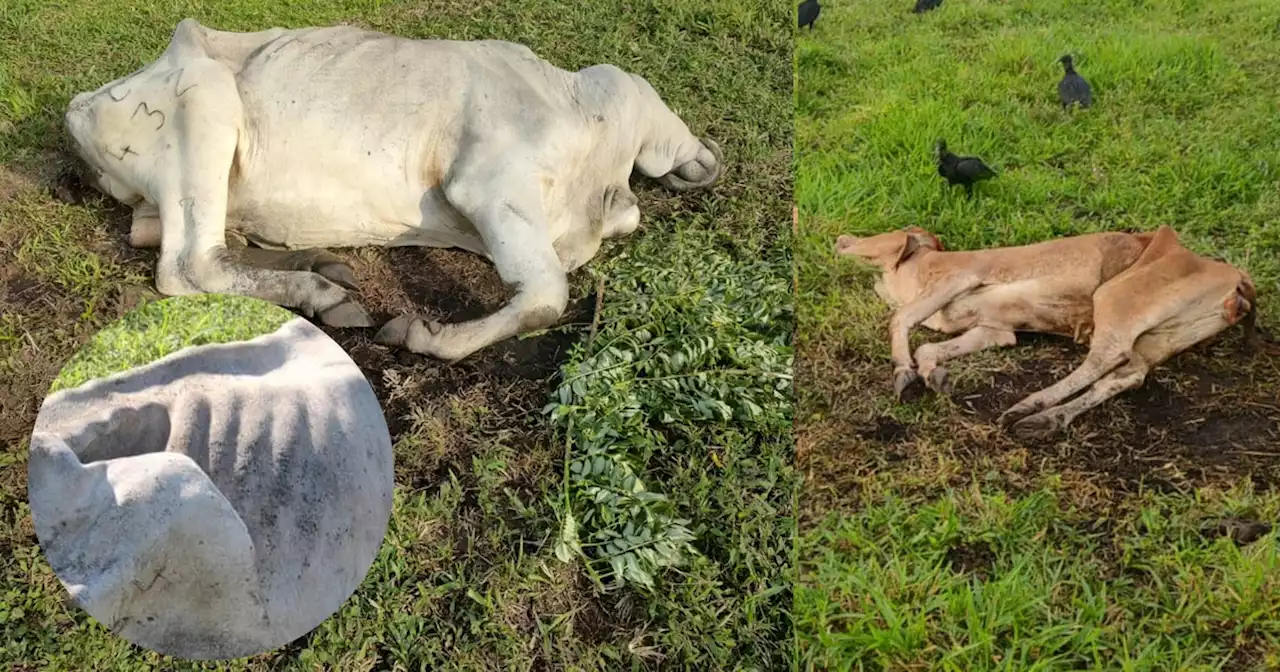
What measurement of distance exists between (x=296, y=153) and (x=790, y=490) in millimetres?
1994

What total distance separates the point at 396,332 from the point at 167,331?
2.91 ft

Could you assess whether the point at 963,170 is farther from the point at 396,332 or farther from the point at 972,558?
the point at 396,332

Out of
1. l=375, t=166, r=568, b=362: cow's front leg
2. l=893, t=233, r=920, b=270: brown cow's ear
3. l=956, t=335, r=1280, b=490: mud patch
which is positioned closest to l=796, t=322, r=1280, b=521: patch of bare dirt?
l=956, t=335, r=1280, b=490: mud patch

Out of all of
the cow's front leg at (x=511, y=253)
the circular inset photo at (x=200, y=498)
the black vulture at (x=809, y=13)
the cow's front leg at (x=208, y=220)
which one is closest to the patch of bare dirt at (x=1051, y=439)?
the cow's front leg at (x=511, y=253)

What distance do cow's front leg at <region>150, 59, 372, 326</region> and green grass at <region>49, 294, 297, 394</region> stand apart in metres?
0.77

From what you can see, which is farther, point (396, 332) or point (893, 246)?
point (893, 246)

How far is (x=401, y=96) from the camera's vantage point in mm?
3279

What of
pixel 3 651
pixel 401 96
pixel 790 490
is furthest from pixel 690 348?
pixel 3 651

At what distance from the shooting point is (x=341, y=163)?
3.25 meters

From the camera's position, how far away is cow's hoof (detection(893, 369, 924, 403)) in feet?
8.94

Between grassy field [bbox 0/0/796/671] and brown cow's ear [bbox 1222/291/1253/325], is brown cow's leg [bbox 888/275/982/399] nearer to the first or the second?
grassy field [bbox 0/0/796/671]

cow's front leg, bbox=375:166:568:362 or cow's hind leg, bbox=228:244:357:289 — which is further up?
cow's front leg, bbox=375:166:568:362

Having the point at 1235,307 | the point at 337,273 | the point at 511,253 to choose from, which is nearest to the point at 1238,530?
the point at 1235,307

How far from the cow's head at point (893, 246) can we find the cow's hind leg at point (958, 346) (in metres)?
0.38
